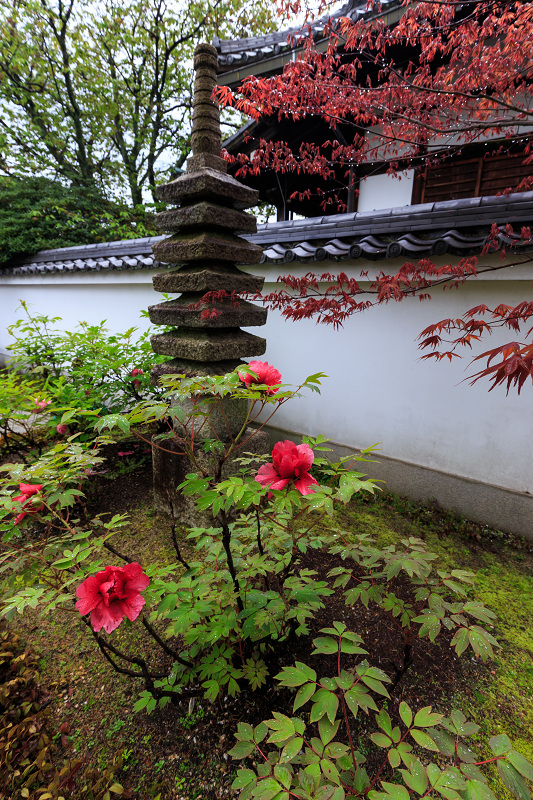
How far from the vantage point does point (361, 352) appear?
472 cm

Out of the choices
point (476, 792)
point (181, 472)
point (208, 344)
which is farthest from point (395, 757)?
point (208, 344)

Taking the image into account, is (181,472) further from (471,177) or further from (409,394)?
(471,177)

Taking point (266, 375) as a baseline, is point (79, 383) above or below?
below

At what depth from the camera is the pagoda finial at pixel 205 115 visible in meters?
3.36

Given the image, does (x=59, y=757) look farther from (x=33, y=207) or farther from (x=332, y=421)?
(x=33, y=207)

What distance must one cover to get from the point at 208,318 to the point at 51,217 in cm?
1280

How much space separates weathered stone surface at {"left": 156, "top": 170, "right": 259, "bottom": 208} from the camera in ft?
10.7

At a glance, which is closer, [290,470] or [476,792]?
[476,792]

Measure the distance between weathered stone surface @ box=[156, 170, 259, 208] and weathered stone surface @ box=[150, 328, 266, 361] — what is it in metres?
1.23

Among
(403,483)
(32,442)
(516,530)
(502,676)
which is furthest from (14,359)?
(516,530)

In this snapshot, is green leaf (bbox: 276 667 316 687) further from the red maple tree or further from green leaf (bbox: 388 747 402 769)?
the red maple tree

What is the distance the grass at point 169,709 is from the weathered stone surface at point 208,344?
181cm

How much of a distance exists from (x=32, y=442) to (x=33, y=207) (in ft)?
40.0

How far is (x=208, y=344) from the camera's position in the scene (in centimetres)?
333
